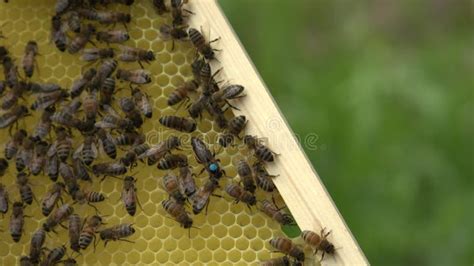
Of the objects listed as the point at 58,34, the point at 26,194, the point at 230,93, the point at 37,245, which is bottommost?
the point at 37,245

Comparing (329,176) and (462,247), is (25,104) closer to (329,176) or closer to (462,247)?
(329,176)

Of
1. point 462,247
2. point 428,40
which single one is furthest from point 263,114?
point 428,40

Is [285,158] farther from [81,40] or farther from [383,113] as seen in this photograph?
[383,113]

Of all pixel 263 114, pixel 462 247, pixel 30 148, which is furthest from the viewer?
pixel 462 247

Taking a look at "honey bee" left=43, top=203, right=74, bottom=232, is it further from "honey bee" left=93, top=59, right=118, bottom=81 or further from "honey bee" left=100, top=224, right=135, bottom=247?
"honey bee" left=93, top=59, right=118, bottom=81

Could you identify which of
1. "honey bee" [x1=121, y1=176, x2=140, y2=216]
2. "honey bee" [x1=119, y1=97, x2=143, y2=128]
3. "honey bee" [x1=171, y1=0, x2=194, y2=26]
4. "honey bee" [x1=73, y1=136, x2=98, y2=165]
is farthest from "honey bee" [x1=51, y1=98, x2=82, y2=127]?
"honey bee" [x1=171, y1=0, x2=194, y2=26]

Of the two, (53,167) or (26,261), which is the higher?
(53,167)

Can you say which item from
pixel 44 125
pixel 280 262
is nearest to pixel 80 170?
pixel 44 125
